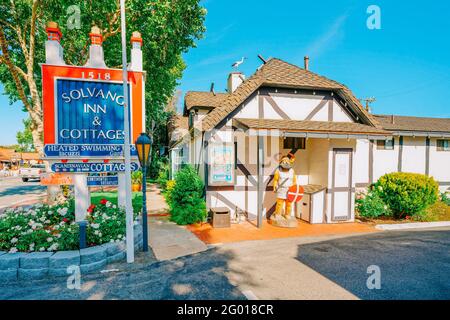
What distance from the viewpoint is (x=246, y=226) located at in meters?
8.05

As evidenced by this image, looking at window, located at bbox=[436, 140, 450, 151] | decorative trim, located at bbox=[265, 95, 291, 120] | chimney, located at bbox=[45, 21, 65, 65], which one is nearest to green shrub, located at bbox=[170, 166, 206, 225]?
decorative trim, located at bbox=[265, 95, 291, 120]

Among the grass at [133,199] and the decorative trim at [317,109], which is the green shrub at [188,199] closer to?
the grass at [133,199]

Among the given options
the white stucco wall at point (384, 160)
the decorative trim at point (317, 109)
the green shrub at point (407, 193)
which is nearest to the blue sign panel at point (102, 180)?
the decorative trim at point (317, 109)

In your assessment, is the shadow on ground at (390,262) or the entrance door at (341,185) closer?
the shadow on ground at (390,262)

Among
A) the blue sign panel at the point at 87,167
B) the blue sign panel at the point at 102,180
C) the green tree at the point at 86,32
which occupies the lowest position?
the blue sign panel at the point at 102,180

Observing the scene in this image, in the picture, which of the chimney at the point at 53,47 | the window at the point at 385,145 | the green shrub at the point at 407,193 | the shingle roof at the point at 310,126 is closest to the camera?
the chimney at the point at 53,47

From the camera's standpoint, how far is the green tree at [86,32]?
353 inches

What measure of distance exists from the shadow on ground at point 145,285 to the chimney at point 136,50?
16.2 ft

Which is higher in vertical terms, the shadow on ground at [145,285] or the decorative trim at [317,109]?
the decorative trim at [317,109]

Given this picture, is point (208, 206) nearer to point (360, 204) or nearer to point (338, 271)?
point (338, 271)

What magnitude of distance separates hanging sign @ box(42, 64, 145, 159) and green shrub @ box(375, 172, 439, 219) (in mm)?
9794

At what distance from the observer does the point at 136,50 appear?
5918mm

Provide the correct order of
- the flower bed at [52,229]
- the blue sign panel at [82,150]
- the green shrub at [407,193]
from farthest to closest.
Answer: the green shrub at [407,193]
the blue sign panel at [82,150]
the flower bed at [52,229]

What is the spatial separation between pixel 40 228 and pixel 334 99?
35.1 ft
